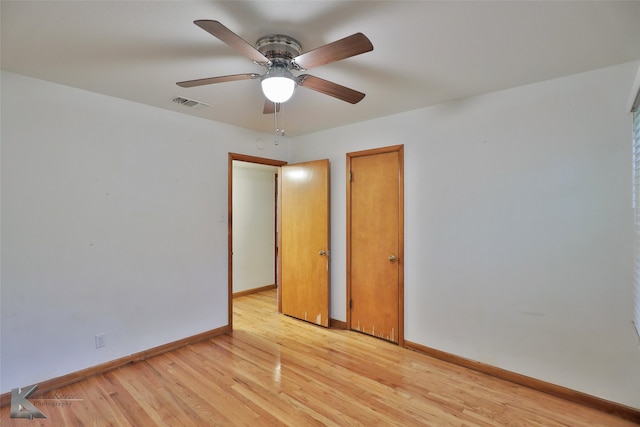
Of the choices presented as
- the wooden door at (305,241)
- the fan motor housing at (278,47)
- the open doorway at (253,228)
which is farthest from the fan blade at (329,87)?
the open doorway at (253,228)

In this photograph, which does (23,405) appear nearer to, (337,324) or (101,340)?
(101,340)

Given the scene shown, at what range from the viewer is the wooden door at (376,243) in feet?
10.3

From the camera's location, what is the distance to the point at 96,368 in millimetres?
2531

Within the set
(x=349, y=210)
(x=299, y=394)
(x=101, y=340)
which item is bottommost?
(x=299, y=394)

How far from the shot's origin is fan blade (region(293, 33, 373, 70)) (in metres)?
1.35

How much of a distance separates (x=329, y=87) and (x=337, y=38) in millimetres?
269

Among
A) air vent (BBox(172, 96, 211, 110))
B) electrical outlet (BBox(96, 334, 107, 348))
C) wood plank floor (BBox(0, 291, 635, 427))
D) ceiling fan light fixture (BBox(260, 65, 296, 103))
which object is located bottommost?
wood plank floor (BBox(0, 291, 635, 427))

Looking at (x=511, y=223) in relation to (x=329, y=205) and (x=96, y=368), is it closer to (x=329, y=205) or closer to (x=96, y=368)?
(x=329, y=205)

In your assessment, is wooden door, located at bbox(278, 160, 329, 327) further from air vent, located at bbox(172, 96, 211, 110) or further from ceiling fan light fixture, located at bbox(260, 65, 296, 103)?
ceiling fan light fixture, located at bbox(260, 65, 296, 103)

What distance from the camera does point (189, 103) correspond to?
9.16 ft

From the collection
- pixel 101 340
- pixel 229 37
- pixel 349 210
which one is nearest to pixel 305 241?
pixel 349 210

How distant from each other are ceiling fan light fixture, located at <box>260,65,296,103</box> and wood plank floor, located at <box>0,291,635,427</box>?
6.79ft

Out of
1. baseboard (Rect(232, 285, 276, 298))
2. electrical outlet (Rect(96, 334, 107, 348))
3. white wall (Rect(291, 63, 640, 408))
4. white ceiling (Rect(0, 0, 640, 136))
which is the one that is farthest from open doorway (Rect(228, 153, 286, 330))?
white wall (Rect(291, 63, 640, 408))

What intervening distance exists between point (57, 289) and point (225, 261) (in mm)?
1469
